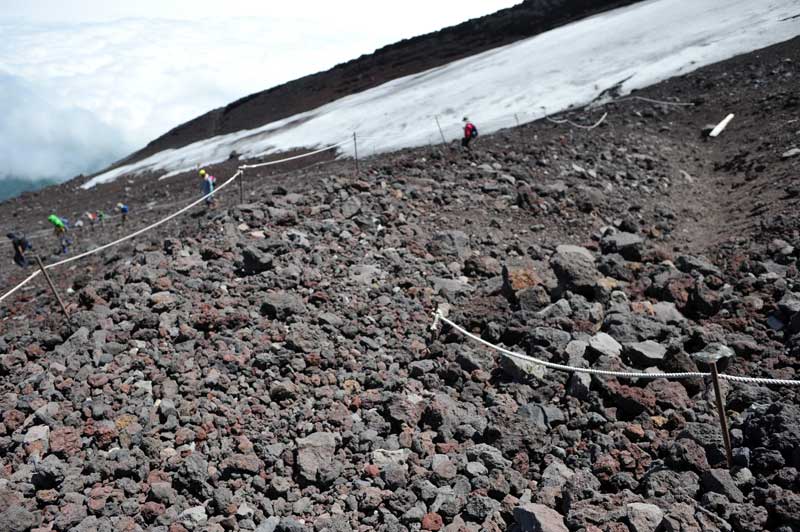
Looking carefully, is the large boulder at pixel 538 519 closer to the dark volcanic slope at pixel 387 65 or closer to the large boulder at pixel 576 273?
the large boulder at pixel 576 273

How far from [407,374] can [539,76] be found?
23851mm

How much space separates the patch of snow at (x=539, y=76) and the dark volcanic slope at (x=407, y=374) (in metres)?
13.5

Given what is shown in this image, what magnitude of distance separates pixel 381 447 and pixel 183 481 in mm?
1546

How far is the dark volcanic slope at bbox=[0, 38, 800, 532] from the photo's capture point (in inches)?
155

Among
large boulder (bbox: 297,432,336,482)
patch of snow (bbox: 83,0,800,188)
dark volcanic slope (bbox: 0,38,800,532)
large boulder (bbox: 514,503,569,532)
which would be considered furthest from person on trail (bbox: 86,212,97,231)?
large boulder (bbox: 514,503,569,532)

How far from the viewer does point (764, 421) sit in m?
3.96

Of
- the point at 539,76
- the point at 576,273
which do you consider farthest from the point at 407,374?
the point at 539,76

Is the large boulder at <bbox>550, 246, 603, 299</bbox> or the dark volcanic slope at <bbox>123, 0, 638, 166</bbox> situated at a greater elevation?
the dark volcanic slope at <bbox>123, 0, 638, 166</bbox>

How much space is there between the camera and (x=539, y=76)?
26.2 meters

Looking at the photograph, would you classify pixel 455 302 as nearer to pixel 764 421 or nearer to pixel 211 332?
pixel 211 332

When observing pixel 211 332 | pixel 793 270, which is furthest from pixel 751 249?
pixel 211 332

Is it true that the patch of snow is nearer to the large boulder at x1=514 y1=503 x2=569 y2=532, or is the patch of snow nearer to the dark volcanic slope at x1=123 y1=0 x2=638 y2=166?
the dark volcanic slope at x1=123 y1=0 x2=638 y2=166

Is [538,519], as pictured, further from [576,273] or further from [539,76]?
[539,76]

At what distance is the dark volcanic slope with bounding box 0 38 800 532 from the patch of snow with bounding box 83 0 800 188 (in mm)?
13503
